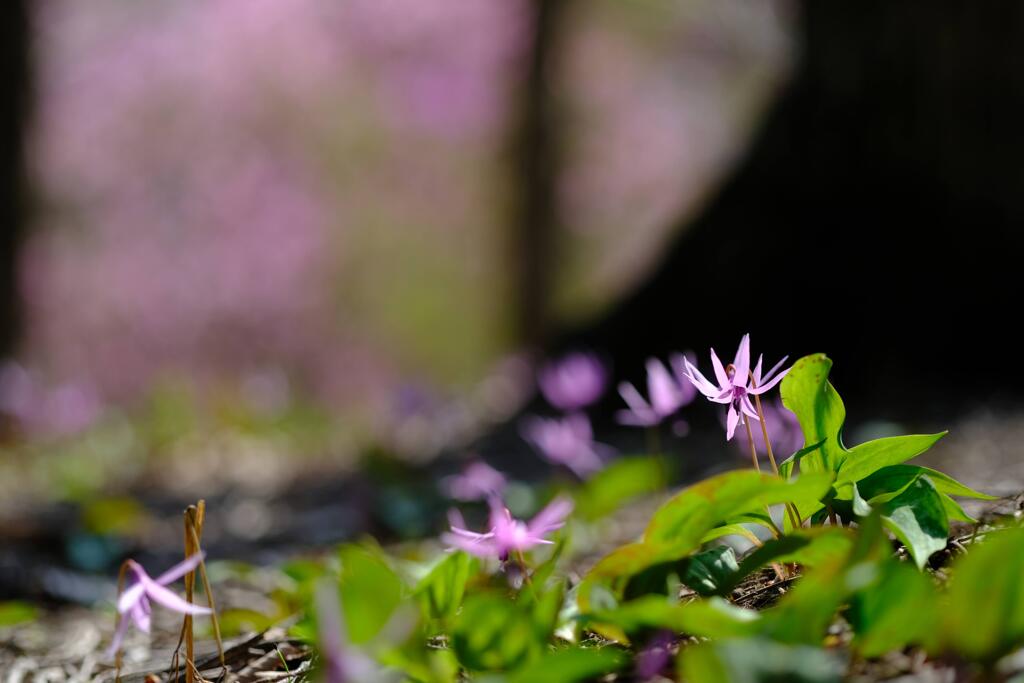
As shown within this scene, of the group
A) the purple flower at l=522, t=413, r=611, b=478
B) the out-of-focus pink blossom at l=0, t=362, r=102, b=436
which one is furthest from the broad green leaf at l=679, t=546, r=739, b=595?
the out-of-focus pink blossom at l=0, t=362, r=102, b=436

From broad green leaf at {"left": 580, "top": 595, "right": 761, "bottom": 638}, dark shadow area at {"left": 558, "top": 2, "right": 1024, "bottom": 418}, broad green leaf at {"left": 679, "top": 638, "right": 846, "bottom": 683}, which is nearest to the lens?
broad green leaf at {"left": 679, "top": 638, "right": 846, "bottom": 683}

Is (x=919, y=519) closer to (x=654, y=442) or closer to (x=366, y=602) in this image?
(x=366, y=602)

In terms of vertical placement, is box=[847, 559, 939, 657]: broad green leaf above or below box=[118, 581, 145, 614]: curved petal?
below

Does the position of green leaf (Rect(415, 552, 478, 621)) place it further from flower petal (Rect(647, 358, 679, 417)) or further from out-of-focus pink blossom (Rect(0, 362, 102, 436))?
out-of-focus pink blossom (Rect(0, 362, 102, 436))

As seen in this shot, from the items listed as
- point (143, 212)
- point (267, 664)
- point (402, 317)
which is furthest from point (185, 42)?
point (267, 664)

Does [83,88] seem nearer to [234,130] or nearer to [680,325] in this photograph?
[234,130]

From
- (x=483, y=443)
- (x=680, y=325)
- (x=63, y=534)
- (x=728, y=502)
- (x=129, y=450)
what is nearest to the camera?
(x=728, y=502)

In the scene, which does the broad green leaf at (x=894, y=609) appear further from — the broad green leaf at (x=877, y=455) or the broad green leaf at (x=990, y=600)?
the broad green leaf at (x=877, y=455)
